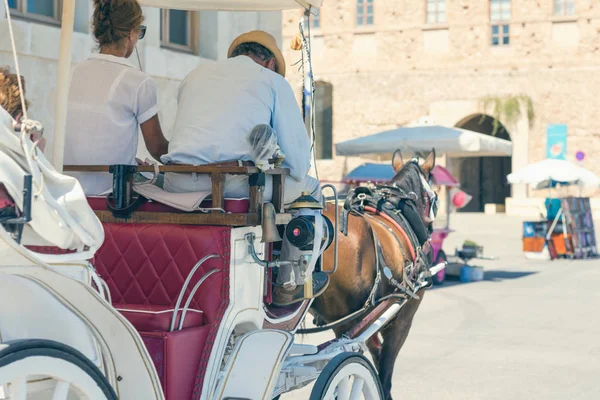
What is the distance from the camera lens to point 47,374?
2.91 meters

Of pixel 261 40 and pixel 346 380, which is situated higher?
pixel 261 40

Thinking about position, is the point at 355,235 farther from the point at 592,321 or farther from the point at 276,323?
the point at 592,321

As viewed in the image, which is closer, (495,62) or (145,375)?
(145,375)

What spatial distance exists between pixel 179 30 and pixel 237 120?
8.96 meters

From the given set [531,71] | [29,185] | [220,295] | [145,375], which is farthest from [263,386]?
[531,71]

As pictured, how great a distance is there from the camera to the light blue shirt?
4316 mm

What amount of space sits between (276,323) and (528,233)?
1557 cm

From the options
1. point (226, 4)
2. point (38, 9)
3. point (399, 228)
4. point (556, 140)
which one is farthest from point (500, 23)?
point (226, 4)

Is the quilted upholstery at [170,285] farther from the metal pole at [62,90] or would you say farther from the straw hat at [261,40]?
the straw hat at [261,40]

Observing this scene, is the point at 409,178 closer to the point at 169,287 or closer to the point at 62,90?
the point at 169,287

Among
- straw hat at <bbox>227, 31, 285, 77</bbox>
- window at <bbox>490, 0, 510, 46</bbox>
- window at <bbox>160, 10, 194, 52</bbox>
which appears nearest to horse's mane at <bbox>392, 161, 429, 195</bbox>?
straw hat at <bbox>227, 31, 285, 77</bbox>

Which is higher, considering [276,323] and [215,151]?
[215,151]

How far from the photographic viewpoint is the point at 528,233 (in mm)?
19453

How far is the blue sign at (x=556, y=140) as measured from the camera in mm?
33531
